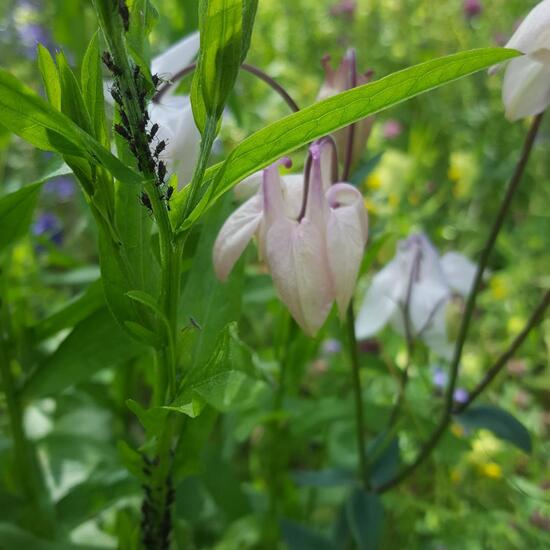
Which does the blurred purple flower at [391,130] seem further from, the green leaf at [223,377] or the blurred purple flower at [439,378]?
the green leaf at [223,377]

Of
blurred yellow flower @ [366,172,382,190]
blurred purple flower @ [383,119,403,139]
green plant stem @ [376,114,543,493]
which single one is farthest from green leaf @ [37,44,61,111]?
blurred purple flower @ [383,119,403,139]

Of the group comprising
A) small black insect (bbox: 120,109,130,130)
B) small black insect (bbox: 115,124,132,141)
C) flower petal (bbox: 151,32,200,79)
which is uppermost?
small black insect (bbox: 120,109,130,130)

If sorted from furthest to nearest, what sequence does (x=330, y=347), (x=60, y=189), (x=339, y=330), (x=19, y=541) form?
(x=60, y=189) → (x=330, y=347) → (x=339, y=330) → (x=19, y=541)

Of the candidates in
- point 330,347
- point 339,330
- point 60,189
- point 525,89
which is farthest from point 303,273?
point 60,189

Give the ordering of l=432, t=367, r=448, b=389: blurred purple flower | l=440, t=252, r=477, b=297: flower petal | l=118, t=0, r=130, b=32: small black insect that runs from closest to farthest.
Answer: l=118, t=0, r=130, b=32: small black insect
l=440, t=252, r=477, b=297: flower petal
l=432, t=367, r=448, b=389: blurred purple flower

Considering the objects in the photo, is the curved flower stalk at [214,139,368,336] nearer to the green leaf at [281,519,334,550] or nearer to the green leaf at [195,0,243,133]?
the green leaf at [195,0,243,133]

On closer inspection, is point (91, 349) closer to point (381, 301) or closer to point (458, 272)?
point (381, 301)

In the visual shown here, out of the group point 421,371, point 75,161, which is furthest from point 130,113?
point 421,371
